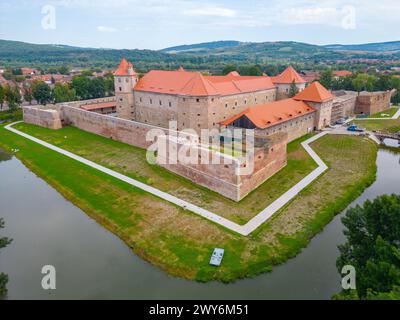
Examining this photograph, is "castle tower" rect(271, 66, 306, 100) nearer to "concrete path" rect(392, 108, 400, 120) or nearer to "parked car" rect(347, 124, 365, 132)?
"parked car" rect(347, 124, 365, 132)

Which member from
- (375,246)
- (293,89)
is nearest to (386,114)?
(293,89)

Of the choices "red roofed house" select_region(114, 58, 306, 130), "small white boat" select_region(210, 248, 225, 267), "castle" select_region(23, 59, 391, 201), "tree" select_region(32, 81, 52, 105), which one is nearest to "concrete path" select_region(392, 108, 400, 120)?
"castle" select_region(23, 59, 391, 201)

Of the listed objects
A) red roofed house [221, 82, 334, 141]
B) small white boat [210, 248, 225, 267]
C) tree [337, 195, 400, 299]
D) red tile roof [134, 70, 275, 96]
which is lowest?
small white boat [210, 248, 225, 267]

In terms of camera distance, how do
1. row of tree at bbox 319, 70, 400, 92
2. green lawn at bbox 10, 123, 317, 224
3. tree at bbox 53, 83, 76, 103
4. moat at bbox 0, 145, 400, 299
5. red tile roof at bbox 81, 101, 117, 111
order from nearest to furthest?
1. moat at bbox 0, 145, 400, 299
2. green lawn at bbox 10, 123, 317, 224
3. red tile roof at bbox 81, 101, 117, 111
4. tree at bbox 53, 83, 76, 103
5. row of tree at bbox 319, 70, 400, 92

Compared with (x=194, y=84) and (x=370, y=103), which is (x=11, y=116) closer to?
(x=194, y=84)

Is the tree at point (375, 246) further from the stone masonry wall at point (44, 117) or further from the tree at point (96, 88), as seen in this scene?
the tree at point (96, 88)

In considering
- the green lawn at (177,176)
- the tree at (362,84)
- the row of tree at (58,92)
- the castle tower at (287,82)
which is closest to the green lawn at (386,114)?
the tree at (362,84)

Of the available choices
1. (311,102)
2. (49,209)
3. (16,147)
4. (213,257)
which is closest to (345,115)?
(311,102)
